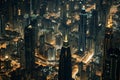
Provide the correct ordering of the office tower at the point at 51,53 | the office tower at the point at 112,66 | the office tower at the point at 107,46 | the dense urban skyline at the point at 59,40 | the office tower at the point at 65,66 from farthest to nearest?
the office tower at the point at 51,53 < the dense urban skyline at the point at 59,40 < the office tower at the point at 65,66 < the office tower at the point at 107,46 < the office tower at the point at 112,66

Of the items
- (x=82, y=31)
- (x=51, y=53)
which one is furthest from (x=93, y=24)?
(x=51, y=53)

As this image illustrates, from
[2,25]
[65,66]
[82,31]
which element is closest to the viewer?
[65,66]

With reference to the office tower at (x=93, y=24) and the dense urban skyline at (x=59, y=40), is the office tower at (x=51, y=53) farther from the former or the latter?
the office tower at (x=93, y=24)

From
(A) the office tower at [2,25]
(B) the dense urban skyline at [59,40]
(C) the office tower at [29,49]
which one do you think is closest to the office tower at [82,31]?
(B) the dense urban skyline at [59,40]

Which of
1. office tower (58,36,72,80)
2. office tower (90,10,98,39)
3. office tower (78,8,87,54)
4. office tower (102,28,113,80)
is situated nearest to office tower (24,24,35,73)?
office tower (58,36,72,80)

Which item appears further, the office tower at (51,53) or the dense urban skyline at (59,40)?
the office tower at (51,53)

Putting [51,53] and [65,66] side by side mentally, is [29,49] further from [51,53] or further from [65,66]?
[65,66]

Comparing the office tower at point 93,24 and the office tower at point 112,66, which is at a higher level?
the office tower at point 93,24
